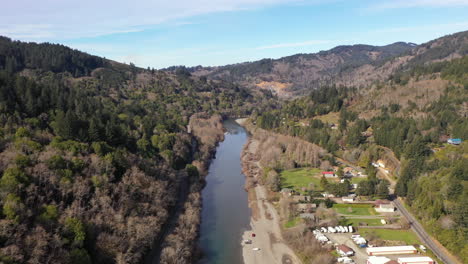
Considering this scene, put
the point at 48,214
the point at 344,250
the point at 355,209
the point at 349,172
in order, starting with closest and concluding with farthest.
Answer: the point at 48,214
the point at 344,250
the point at 355,209
the point at 349,172

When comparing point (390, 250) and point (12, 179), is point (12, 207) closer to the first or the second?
point (12, 179)

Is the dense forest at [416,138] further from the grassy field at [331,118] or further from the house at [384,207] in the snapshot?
the house at [384,207]

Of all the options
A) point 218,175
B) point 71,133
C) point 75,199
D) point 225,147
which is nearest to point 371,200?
point 218,175

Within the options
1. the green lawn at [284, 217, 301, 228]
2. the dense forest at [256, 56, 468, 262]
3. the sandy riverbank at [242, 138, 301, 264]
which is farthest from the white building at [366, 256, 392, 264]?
the green lawn at [284, 217, 301, 228]

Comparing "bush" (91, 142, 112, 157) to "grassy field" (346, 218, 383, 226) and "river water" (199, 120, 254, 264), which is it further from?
"grassy field" (346, 218, 383, 226)

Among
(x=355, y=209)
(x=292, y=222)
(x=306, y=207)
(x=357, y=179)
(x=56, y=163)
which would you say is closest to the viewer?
(x=56, y=163)

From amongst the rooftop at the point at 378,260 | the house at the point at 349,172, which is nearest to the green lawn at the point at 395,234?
the rooftop at the point at 378,260

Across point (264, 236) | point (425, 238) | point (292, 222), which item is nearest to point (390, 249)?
point (425, 238)
